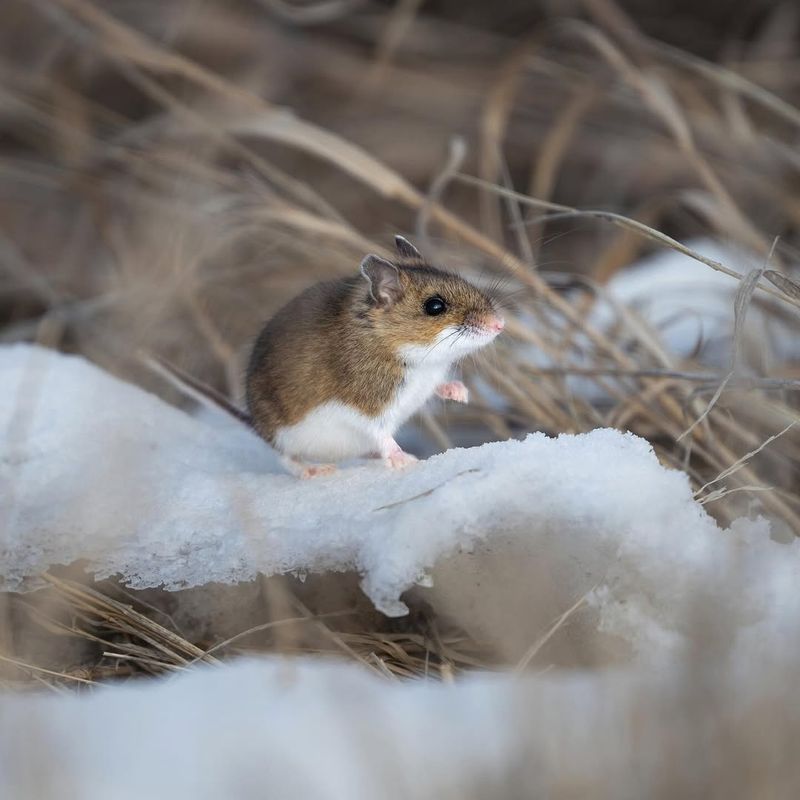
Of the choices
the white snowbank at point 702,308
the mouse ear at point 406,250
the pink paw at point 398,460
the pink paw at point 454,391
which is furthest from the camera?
the white snowbank at point 702,308

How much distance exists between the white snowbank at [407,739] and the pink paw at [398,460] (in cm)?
100

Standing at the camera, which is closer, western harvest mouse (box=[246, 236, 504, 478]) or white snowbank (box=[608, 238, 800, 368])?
western harvest mouse (box=[246, 236, 504, 478])

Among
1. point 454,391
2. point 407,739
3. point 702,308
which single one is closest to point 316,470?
point 454,391

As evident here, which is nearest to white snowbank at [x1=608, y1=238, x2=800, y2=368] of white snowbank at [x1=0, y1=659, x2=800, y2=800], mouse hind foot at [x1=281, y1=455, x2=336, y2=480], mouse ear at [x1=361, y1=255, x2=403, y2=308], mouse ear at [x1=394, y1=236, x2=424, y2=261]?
mouse ear at [x1=394, y1=236, x2=424, y2=261]

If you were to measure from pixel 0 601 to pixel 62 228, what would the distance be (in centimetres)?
433

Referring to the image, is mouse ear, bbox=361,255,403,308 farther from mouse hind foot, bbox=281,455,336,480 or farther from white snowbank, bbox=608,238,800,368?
white snowbank, bbox=608,238,800,368

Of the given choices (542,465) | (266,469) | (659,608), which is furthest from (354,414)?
(659,608)

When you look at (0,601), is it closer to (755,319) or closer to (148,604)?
(148,604)

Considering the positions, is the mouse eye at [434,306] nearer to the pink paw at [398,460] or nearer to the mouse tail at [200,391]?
the pink paw at [398,460]

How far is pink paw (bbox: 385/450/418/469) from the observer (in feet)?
8.56

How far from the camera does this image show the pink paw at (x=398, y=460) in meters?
2.61

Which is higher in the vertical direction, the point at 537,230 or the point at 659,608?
the point at 659,608

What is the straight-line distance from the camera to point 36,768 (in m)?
1.28

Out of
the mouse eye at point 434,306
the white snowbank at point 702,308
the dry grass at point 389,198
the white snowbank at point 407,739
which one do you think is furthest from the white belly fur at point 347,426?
the white snowbank at point 407,739
